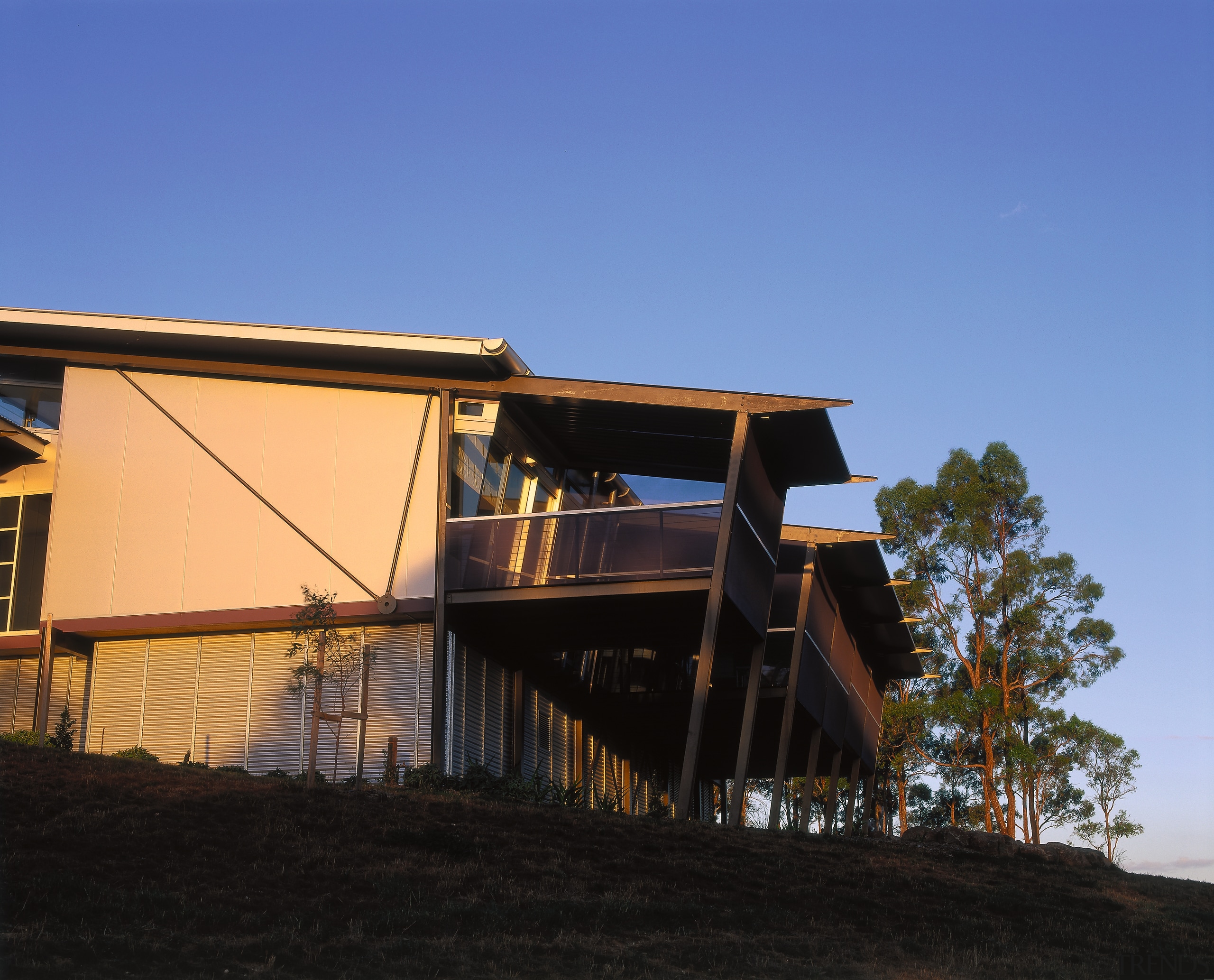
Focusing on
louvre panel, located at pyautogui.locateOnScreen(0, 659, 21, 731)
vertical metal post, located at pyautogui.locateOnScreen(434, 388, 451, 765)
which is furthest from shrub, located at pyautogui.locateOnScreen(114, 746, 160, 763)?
vertical metal post, located at pyautogui.locateOnScreen(434, 388, 451, 765)

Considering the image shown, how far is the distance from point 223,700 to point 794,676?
1109 cm

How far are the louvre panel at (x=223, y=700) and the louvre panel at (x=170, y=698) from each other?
17cm

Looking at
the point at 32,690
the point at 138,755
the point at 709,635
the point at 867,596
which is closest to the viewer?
the point at 709,635

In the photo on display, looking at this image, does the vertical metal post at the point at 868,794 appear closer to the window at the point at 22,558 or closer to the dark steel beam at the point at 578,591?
the dark steel beam at the point at 578,591

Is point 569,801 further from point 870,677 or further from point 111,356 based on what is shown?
point 870,677

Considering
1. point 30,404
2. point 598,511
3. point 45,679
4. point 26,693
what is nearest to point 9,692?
point 26,693

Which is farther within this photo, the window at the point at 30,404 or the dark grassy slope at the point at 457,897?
the window at the point at 30,404

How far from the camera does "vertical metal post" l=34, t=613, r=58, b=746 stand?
19281 millimetres

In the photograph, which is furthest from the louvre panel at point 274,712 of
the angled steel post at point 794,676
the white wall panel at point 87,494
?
the angled steel post at point 794,676

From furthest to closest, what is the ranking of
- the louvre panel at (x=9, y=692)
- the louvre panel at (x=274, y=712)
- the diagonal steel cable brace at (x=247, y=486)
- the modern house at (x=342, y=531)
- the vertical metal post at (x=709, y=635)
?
the louvre panel at (x=9, y=692), the diagonal steel cable brace at (x=247, y=486), the louvre panel at (x=274, y=712), the modern house at (x=342, y=531), the vertical metal post at (x=709, y=635)

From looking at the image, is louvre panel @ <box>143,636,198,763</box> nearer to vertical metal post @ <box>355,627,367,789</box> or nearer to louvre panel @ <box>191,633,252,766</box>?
louvre panel @ <box>191,633,252,766</box>

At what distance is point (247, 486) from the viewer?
2016 centimetres

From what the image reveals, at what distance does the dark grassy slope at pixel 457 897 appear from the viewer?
9766 mm

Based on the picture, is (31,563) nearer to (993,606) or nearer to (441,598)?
(441,598)
